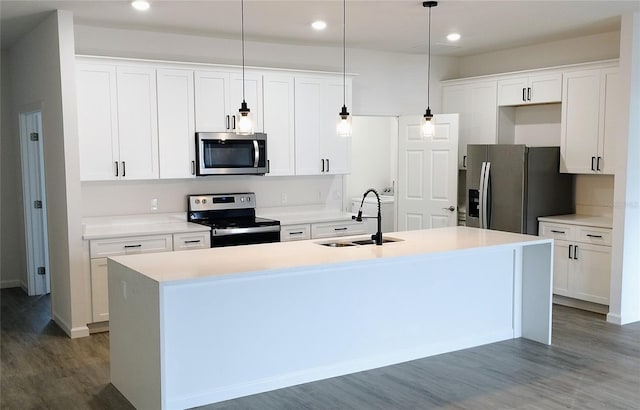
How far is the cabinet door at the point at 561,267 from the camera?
19.9 ft

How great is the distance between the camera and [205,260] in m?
3.91

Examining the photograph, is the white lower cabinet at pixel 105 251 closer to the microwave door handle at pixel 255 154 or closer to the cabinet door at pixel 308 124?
the microwave door handle at pixel 255 154

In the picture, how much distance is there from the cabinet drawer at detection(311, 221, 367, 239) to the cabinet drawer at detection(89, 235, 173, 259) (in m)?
1.52

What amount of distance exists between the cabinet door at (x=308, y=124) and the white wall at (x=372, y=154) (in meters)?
2.26

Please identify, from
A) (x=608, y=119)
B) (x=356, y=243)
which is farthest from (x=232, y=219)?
(x=608, y=119)

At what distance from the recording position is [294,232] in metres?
6.16

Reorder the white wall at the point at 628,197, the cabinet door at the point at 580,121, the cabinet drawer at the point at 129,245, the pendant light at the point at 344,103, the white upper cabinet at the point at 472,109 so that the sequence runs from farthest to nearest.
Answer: the white upper cabinet at the point at 472,109, the cabinet door at the point at 580,121, the white wall at the point at 628,197, the cabinet drawer at the point at 129,245, the pendant light at the point at 344,103

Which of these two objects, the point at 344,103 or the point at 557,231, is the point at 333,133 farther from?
the point at 557,231

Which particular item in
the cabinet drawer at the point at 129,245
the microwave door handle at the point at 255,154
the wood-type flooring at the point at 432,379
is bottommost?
the wood-type flooring at the point at 432,379

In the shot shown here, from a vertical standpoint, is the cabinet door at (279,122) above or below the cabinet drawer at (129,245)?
above

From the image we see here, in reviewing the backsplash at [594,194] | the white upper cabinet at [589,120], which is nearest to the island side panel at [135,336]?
the white upper cabinet at [589,120]

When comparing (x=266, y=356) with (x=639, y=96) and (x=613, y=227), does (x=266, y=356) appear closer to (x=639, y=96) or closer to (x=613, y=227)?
(x=613, y=227)

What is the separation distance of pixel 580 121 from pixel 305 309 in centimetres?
364

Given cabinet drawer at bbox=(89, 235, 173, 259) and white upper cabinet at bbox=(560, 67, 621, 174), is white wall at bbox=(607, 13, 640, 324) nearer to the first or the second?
white upper cabinet at bbox=(560, 67, 621, 174)
